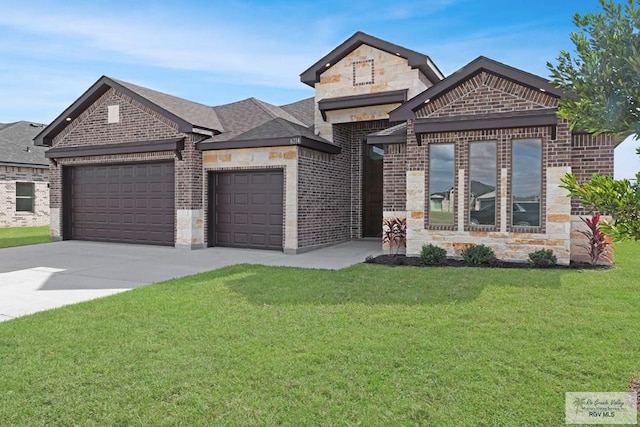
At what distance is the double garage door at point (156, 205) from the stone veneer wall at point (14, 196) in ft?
32.0

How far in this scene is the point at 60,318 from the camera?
563cm

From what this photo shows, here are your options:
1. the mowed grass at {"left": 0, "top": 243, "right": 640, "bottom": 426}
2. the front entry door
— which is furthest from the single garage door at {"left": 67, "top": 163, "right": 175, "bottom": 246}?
the mowed grass at {"left": 0, "top": 243, "right": 640, "bottom": 426}

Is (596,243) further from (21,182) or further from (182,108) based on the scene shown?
(21,182)

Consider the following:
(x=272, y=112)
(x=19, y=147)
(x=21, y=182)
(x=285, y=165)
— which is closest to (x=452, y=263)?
(x=285, y=165)

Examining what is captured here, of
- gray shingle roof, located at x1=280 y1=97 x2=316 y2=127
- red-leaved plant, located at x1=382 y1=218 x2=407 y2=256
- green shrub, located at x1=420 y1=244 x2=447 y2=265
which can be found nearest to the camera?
green shrub, located at x1=420 y1=244 x2=447 y2=265

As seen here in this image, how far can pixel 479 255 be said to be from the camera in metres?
10.0

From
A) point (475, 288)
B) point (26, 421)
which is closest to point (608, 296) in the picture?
point (475, 288)

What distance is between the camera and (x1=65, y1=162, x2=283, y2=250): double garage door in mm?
13367

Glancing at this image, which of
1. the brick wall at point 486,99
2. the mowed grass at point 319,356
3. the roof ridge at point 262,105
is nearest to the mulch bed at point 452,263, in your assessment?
the mowed grass at point 319,356

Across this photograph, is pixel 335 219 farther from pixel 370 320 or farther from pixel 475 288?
pixel 370 320

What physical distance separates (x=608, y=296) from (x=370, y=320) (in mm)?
4037

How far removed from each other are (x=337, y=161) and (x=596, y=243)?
26.8 ft

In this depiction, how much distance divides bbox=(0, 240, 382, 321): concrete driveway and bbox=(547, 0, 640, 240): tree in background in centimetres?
682

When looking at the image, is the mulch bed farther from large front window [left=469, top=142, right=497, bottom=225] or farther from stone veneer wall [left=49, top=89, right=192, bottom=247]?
stone veneer wall [left=49, top=89, right=192, bottom=247]
